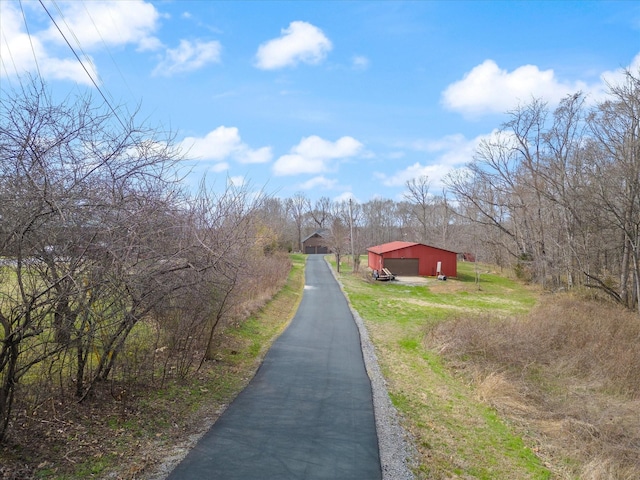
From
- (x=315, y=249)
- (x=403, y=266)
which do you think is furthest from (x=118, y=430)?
(x=315, y=249)

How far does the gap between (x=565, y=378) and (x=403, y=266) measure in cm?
3046

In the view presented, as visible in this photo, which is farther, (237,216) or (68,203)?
(237,216)

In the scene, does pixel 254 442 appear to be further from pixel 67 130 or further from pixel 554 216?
pixel 554 216

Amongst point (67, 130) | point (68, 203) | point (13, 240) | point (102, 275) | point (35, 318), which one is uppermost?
point (67, 130)

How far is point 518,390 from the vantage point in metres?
10.9

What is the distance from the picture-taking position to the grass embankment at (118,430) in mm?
5551

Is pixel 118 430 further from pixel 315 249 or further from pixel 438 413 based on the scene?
pixel 315 249

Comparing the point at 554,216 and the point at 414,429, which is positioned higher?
the point at 554,216

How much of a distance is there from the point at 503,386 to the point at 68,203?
9.81 metres

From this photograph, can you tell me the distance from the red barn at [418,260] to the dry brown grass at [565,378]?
22773 mm

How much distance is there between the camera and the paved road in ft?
19.6

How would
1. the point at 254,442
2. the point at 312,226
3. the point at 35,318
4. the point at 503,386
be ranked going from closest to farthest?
1. the point at 35,318
2. the point at 254,442
3. the point at 503,386
4. the point at 312,226

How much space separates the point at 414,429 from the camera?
7875 millimetres

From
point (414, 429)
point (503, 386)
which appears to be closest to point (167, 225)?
point (414, 429)
